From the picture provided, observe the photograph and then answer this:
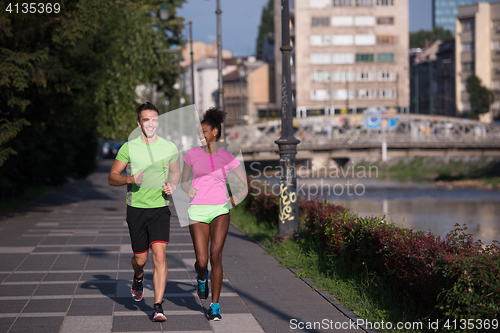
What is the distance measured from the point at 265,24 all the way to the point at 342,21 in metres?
35.5

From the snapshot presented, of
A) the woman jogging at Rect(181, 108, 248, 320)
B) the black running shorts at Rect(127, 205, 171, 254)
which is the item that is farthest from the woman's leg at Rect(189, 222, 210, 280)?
the black running shorts at Rect(127, 205, 171, 254)

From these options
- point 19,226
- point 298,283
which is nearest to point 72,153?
point 19,226

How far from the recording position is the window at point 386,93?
91.3m

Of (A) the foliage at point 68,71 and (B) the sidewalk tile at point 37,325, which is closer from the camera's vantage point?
(B) the sidewalk tile at point 37,325

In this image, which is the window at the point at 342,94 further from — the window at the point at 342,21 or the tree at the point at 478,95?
the tree at the point at 478,95

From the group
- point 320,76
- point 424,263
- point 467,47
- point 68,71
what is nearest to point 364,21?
point 320,76

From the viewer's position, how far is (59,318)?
611 centimetres

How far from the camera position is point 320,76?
91.3 m

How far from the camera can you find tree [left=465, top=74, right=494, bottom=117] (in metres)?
84.7

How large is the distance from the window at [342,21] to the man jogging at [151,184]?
290 ft

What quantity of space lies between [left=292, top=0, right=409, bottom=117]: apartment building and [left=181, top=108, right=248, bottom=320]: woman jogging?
3367 inches

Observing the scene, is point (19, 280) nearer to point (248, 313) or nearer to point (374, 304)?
point (248, 313)

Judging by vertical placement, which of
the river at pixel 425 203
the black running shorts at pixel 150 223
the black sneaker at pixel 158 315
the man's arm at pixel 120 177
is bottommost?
the river at pixel 425 203

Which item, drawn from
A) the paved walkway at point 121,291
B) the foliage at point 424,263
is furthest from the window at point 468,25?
the foliage at point 424,263
